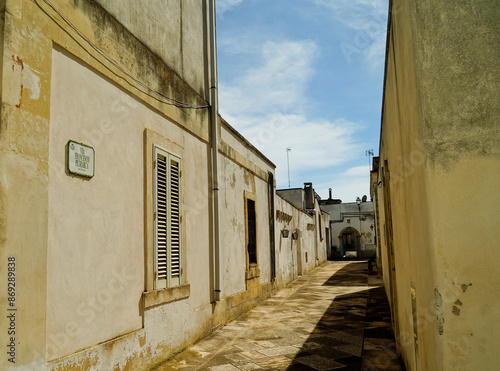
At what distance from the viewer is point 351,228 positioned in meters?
33.5

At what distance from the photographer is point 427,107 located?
92.3 inches

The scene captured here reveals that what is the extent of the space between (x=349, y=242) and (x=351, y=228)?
3187 millimetres

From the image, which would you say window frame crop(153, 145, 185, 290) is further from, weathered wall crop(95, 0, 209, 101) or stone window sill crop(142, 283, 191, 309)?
weathered wall crop(95, 0, 209, 101)

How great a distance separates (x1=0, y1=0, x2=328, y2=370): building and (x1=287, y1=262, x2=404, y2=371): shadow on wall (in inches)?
68.7

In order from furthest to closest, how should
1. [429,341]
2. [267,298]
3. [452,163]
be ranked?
[267,298] → [429,341] → [452,163]

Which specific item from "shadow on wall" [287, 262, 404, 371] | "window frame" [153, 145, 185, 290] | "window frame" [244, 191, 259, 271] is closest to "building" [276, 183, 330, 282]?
"window frame" [244, 191, 259, 271]

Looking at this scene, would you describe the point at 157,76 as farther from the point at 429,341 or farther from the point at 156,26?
the point at 429,341

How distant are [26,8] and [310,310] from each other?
24.6 feet

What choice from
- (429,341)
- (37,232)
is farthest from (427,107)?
(37,232)

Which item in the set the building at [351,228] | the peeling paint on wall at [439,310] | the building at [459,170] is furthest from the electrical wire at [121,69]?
the building at [351,228]

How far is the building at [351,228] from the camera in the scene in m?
32.2

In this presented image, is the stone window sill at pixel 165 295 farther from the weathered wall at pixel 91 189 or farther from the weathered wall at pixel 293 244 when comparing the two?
the weathered wall at pixel 293 244

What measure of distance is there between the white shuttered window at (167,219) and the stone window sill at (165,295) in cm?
7

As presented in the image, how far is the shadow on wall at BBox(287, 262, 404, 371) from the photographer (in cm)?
488
